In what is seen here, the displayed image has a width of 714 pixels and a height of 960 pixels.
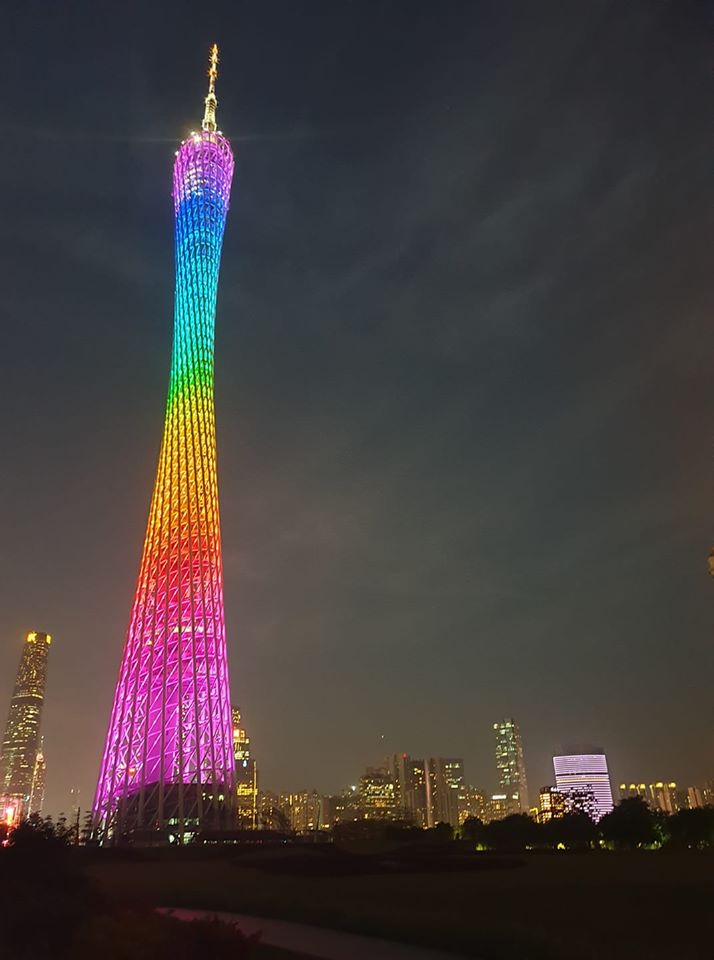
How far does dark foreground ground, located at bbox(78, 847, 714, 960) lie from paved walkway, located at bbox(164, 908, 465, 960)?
0.25 meters

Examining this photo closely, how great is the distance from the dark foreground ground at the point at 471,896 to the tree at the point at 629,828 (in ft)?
57.0

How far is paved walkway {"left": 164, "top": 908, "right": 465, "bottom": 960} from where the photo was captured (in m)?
8.73

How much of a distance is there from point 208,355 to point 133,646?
14.3 m

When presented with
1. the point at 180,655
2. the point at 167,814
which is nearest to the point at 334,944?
the point at 167,814

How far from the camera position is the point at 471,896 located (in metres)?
12.9

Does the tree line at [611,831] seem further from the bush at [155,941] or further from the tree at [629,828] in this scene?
the bush at [155,941]

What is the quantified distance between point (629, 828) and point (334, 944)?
1309 inches

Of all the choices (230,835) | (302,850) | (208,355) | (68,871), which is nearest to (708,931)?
(68,871)

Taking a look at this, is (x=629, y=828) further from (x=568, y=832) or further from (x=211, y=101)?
(x=211, y=101)

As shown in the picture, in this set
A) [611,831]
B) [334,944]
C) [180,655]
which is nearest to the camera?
[334,944]

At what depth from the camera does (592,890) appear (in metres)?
13.3

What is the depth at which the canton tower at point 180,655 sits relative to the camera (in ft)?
103

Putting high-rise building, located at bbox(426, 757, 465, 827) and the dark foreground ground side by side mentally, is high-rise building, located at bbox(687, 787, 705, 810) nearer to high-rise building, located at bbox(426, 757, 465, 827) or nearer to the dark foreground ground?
high-rise building, located at bbox(426, 757, 465, 827)

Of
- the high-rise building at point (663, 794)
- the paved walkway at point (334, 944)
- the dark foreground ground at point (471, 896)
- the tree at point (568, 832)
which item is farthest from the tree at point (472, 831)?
the high-rise building at point (663, 794)
